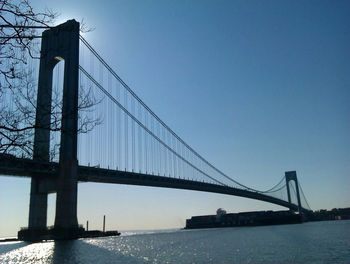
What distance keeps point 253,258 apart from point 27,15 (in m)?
21.1

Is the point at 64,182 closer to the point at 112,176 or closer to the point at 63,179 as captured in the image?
the point at 63,179

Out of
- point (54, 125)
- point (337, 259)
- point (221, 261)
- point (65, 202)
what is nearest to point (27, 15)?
point (54, 125)

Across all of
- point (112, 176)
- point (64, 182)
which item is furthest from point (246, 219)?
point (64, 182)

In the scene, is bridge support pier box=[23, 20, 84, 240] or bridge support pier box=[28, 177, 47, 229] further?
bridge support pier box=[28, 177, 47, 229]

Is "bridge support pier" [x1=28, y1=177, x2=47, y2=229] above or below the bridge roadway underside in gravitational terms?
below

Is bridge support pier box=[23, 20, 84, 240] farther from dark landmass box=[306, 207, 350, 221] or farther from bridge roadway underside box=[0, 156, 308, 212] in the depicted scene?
dark landmass box=[306, 207, 350, 221]

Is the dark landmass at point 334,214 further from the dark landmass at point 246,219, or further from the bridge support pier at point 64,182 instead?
the bridge support pier at point 64,182

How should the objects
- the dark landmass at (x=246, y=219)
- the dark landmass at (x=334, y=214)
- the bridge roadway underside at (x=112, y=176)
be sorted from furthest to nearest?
the dark landmass at (x=334, y=214) < the dark landmass at (x=246, y=219) < the bridge roadway underside at (x=112, y=176)

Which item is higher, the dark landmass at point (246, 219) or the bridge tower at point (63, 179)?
the bridge tower at point (63, 179)

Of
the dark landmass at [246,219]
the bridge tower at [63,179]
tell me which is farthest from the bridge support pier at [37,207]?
the dark landmass at [246,219]

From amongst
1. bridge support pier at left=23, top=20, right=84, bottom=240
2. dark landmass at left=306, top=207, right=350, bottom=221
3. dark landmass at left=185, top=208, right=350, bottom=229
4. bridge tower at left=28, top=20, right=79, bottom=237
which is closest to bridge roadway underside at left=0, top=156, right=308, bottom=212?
bridge tower at left=28, top=20, right=79, bottom=237

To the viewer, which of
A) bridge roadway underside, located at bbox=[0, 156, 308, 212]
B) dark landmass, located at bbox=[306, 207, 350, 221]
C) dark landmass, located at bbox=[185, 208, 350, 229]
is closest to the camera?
bridge roadway underside, located at bbox=[0, 156, 308, 212]

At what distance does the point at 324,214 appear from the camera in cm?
16338

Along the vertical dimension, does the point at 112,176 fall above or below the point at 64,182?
above
